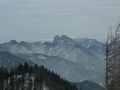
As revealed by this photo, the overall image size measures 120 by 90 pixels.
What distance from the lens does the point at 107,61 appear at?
2116cm

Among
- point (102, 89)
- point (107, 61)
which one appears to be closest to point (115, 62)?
point (107, 61)

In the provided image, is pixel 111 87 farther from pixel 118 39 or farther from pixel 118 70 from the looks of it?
pixel 118 39

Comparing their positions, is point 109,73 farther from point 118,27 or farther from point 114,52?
point 118,27

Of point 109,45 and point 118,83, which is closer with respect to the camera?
point 118,83

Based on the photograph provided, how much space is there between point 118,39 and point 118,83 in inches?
103

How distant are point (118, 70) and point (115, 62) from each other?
82 centimetres

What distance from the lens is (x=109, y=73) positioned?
68.7 ft

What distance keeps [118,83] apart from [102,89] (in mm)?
2290

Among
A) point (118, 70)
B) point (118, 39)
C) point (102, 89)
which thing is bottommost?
point (102, 89)

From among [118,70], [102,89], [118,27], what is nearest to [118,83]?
[118,70]

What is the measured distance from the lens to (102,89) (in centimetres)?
2208

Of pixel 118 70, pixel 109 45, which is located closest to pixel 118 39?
pixel 109 45

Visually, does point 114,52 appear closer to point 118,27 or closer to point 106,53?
point 106,53

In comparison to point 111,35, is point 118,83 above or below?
below
